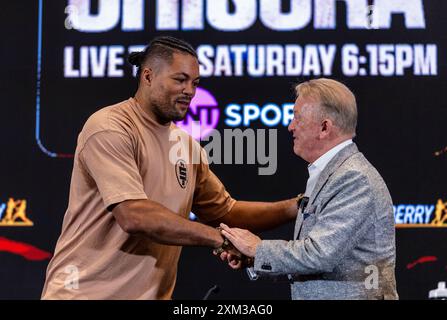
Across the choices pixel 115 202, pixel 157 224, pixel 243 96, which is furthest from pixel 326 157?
pixel 243 96

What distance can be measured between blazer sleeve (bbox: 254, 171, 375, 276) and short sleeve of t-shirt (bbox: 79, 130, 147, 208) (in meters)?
0.61

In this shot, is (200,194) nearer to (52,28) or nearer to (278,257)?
(278,257)

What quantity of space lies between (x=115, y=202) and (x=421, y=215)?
2.36 metres

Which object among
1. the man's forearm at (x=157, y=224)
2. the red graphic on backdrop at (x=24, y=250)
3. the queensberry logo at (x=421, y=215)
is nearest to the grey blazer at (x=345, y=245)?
the man's forearm at (x=157, y=224)

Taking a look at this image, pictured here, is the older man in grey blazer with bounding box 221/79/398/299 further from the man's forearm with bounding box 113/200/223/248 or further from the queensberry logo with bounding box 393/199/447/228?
the queensberry logo with bounding box 393/199/447/228

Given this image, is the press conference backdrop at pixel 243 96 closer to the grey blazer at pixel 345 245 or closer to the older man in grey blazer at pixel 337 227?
the older man in grey blazer at pixel 337 227

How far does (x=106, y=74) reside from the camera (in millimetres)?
5090

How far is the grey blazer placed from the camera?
2881 mm

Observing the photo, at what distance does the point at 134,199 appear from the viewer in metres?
3.15

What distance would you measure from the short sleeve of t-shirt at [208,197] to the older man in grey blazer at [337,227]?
2.42ft

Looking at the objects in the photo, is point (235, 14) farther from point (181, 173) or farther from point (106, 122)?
point (106, 122)

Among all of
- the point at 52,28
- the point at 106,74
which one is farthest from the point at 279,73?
the point at 52,28

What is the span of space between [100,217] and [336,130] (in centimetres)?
95

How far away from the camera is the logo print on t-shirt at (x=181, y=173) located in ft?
11.3
